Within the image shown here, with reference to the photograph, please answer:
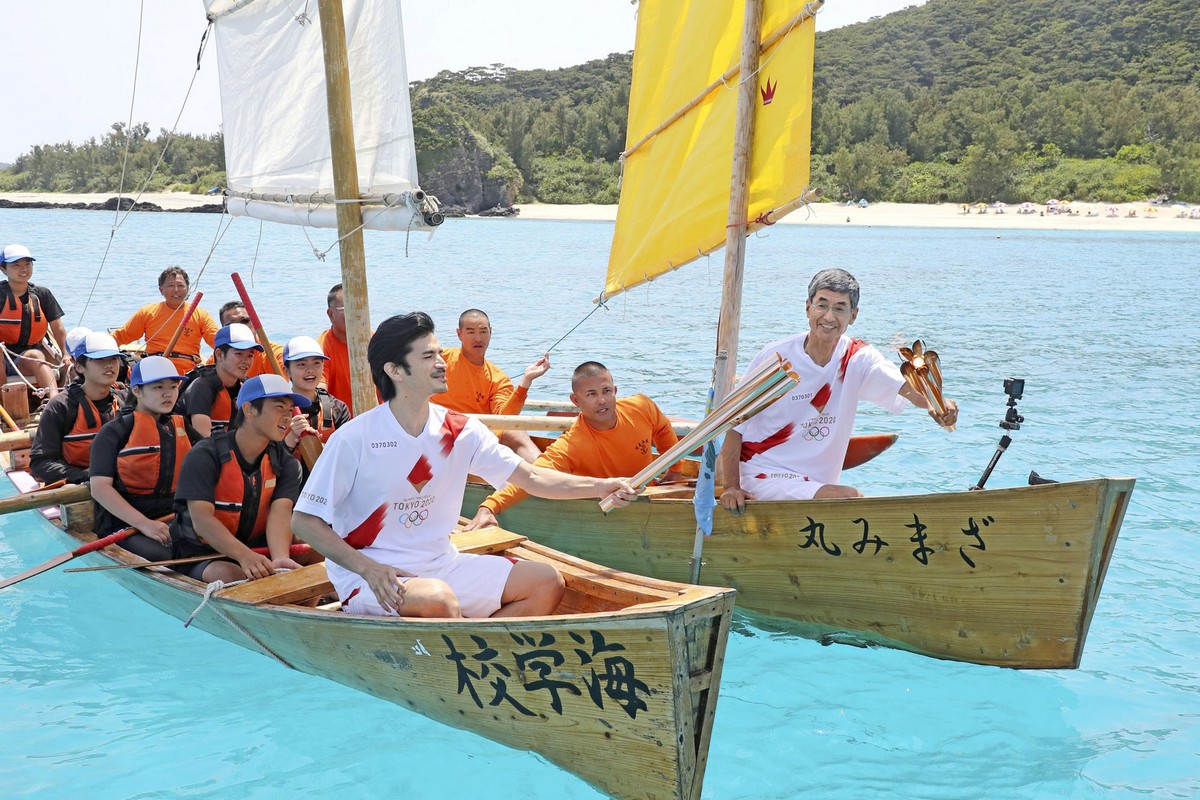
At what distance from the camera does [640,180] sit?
269 inches

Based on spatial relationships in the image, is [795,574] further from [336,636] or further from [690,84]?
[690,84]

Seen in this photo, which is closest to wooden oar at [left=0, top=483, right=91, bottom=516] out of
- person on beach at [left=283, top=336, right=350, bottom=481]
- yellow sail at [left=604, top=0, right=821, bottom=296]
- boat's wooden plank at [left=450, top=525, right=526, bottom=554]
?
person on beach at [left=283, top=336, right=350, bottom=481]

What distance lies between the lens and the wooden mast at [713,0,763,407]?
17.5ft

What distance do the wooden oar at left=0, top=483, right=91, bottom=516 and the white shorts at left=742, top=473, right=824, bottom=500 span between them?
3766 mm

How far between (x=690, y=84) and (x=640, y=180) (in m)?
0.82

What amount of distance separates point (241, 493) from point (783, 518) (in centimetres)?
264

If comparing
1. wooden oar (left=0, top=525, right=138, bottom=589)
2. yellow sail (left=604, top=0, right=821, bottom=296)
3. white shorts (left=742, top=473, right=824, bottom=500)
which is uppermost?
yellow sail (left=604, top=0, right=821, bottom=296)

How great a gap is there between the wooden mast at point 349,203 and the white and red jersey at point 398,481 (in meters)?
1.64

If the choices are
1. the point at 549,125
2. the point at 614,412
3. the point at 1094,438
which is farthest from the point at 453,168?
the point at 614,412

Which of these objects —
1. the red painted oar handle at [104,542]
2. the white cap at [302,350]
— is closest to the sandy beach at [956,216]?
the white cap at [302,350]

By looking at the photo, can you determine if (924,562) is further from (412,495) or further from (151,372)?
(151,372)

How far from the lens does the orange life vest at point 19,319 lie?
927 cm

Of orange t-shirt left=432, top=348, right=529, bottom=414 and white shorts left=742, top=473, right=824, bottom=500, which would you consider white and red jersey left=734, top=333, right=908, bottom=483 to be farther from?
orange t-shirt left=432, top=348, right=529, bottom=414

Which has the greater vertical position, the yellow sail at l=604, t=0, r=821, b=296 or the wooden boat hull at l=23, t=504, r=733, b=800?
the yellow sail at l=604, t=0, r=821, b=296
